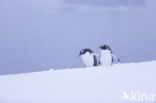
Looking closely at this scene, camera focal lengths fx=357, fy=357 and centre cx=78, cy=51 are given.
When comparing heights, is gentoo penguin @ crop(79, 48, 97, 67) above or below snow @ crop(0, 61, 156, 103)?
above

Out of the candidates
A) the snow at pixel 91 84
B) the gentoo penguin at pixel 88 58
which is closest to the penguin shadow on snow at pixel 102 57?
the gentoo penguin at pixel 88 58

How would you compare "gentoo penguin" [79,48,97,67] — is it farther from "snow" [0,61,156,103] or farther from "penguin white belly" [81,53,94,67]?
"snow" [0,61,156,103]

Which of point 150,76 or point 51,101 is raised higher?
point 150,76

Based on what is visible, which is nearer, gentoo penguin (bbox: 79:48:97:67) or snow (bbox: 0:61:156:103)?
snow (bbox: 0:61:156:103)

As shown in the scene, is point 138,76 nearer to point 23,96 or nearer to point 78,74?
point 78,74

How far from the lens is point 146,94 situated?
1733mm

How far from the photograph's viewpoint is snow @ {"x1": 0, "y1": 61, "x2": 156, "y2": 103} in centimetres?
177

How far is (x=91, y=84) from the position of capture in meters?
1.81

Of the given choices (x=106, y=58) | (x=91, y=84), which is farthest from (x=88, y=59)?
(x=91, y=84)

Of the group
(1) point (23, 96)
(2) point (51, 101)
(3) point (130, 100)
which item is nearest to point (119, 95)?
(3) point (130, 100)

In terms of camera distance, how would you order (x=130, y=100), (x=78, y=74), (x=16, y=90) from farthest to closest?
(x=16, y=90), (x=78, y=74), (x=130, y=100)

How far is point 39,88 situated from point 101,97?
0.35 meters

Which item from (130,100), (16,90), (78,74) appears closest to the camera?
(130,100)

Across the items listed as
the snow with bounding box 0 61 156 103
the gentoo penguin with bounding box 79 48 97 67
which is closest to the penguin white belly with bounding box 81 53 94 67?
the gentoo penguin with bounding box 79 48 97 67
